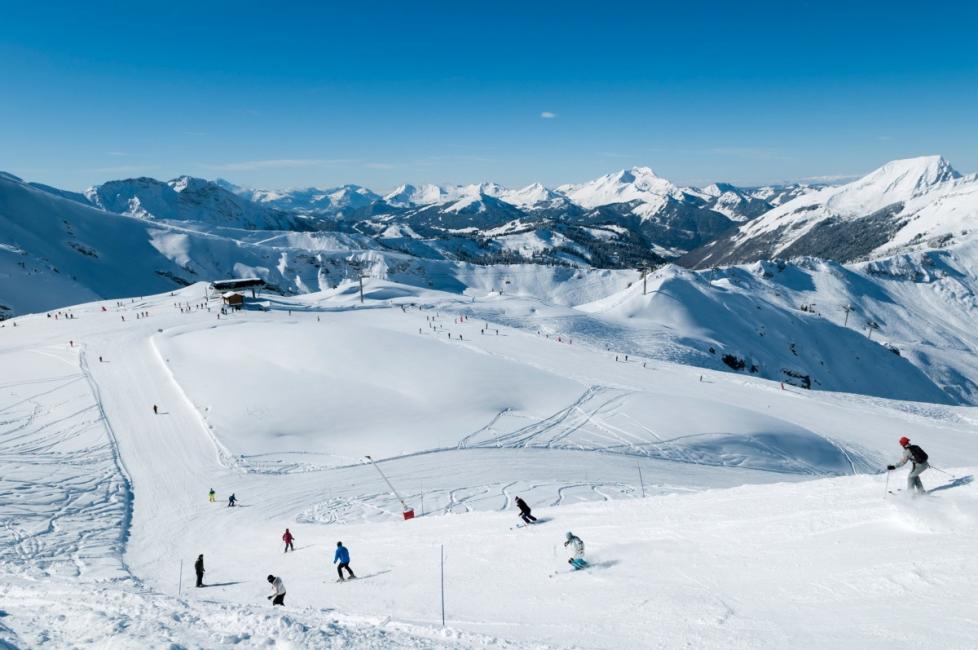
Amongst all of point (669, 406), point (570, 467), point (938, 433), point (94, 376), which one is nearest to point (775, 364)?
point (938, 433)

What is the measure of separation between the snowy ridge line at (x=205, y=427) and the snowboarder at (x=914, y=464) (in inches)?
1108

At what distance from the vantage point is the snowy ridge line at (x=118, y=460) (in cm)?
2023

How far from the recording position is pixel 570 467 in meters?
27.7

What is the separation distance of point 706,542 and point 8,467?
3157 centimetres

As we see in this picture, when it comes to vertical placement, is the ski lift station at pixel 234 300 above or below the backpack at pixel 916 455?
below

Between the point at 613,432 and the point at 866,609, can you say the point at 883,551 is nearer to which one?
the point at 866,609

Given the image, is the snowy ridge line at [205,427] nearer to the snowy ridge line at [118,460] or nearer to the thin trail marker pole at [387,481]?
the snowy ridge line at [118,460]

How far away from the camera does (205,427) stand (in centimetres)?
3225

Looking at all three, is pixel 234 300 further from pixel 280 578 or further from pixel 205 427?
pixel 280 578

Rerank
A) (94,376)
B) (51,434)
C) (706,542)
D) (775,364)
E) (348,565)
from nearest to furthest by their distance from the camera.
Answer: (706,542), (348,565), (51,434), (94,376), (775,364)

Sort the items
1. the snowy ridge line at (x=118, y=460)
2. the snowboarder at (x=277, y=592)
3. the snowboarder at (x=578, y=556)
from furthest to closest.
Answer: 1. the snowy ridge line at (x=118, y=460)
2. the snowboarder at (x=277, y=592)
3. the snowboarder at (x=578, y=556)

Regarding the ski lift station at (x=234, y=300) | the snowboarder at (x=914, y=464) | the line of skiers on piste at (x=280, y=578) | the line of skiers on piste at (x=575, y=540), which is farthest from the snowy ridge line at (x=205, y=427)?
the snowboarder at (x=914, y=464)

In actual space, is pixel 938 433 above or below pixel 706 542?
below

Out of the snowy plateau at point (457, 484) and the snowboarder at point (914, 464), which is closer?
the snowy plateau at point (457, 484)
